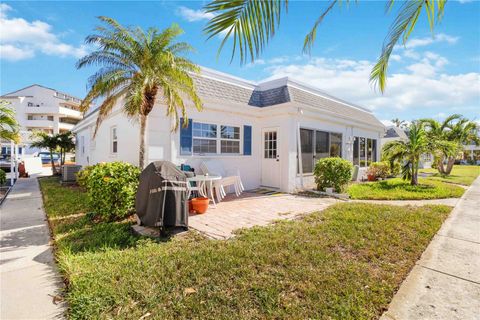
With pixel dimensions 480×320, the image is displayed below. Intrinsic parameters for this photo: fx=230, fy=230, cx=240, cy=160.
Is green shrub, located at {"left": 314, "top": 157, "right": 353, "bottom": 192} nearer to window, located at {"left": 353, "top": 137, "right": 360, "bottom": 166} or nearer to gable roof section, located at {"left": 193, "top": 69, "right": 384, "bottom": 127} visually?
gable roof section, located at {"left": 193, "top": 69, "right": 384, "bottom": 127}

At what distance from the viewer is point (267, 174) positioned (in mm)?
10438

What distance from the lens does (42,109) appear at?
146 ft

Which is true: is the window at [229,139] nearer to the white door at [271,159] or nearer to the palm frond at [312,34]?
the white door at [271,159]

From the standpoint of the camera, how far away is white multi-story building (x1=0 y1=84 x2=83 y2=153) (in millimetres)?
44219

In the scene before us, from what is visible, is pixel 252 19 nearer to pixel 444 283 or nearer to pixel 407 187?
pixel 444 283

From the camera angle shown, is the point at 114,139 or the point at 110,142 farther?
the point at 110,142

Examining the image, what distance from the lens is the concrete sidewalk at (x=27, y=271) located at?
2.65m

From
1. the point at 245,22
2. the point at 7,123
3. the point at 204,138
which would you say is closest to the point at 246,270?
the point at 245,22

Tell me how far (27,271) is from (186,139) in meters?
5.48

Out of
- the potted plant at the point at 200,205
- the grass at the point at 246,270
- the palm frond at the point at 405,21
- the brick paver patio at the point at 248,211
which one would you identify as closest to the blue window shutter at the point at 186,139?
the brick paver patio at the point at 248,211

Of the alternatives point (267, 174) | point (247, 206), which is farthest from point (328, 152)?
point (247, 206)

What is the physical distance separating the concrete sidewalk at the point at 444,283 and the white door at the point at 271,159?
231 inches

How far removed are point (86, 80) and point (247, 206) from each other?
591 cm

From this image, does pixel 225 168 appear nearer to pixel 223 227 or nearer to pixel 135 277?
pixel 223 227
